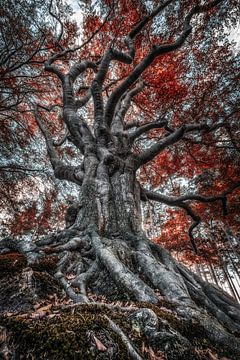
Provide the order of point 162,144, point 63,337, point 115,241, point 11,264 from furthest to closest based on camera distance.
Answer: point 162,144, point 115,241, point 11,264, point 63,337

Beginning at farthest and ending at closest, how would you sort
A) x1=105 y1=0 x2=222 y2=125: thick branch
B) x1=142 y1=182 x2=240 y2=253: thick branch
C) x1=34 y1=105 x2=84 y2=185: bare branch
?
x1=142 y1=182 x2=240 y2=253: thick branch, x1=34 y1=105 x2=84 y2=185: bare branch, x1=105 y1=0 x2=222 y2=125: thick branch

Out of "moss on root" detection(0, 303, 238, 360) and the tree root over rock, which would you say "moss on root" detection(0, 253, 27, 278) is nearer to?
the tree root over rock

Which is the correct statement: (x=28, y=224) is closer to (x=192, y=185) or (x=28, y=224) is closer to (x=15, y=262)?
(x=192, y=185)

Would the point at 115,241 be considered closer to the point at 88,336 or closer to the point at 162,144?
the point at 88,336

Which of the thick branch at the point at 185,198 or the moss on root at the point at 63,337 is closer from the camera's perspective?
the moss on root at the point at 63,337

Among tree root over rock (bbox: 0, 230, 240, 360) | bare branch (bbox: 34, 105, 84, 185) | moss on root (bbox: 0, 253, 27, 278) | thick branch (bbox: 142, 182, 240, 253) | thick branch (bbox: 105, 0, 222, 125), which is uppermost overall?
thick branch (bbox: 105, 0, 222, 125)

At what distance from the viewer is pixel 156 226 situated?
14.0m

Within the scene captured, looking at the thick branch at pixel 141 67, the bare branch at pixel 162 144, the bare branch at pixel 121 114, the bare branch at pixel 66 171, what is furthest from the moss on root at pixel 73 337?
the bare branch at pixel 121 114

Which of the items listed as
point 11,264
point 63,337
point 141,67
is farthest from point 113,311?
point 141,67

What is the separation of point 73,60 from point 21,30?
284cm

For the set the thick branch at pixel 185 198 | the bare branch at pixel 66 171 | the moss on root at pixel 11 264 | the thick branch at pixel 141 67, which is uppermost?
the thick branch at pixel 141 67

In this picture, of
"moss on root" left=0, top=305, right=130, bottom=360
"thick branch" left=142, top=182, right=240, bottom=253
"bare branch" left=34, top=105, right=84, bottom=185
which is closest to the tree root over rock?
"moss on root" left=0, top=305, right=130, bottom=360

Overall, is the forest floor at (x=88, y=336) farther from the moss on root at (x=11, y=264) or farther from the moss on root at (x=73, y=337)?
the moss on root at (x=11, y=264)

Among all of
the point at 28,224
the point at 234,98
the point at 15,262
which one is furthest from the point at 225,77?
the point at 28,224
